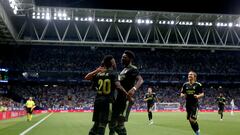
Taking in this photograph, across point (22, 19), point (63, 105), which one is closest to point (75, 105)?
point (63, 105)

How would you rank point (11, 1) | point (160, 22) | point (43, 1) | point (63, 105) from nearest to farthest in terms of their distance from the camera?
point (43, 1)
point (11, 1)
point (160, 22)
point (63, 105)

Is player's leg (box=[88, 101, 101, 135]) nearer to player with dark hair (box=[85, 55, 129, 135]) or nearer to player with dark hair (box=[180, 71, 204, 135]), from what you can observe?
player with dark hair (box=[85, 55, 129, 135])

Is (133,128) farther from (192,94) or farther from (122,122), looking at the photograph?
(122,122)

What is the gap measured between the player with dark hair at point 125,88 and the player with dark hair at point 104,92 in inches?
9.0

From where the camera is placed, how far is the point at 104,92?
9.06 metres

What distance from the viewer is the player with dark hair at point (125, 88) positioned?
30.4 feet

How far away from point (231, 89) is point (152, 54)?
1821 cm

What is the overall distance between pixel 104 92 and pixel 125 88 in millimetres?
744

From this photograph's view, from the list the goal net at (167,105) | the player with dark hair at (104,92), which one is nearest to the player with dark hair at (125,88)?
the player with dark hair at (104,92)

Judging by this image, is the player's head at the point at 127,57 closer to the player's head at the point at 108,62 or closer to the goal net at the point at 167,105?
the player's head at the point at 108,62

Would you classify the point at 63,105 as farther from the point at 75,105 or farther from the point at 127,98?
the point at 127,98

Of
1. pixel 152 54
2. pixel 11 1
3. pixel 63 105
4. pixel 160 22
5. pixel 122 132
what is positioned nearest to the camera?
pixel 122 132

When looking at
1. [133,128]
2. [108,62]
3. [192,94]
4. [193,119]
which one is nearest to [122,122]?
[108,62]

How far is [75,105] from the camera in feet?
207
